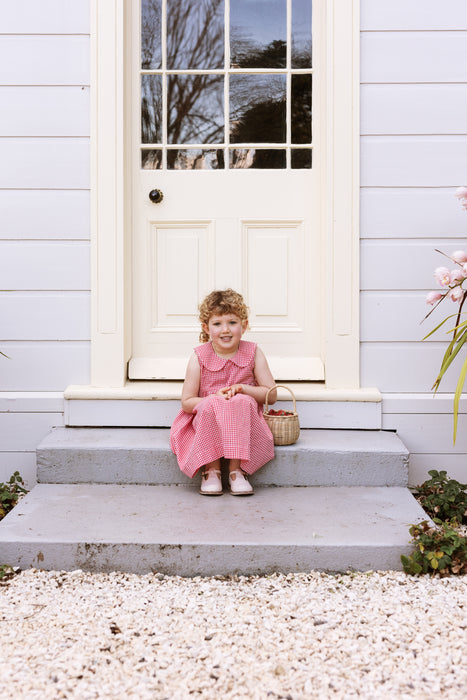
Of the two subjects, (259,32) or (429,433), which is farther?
(259,32)

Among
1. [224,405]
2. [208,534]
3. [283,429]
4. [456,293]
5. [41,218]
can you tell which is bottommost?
[208,534]

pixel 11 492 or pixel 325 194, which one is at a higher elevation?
pixel 325 194

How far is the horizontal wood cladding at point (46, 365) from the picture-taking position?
3012 millimetres

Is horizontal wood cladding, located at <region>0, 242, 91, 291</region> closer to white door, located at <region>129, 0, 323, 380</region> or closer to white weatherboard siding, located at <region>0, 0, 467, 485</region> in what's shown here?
white weatherboard siding, located at <region>0, 0, 467, 485</region>

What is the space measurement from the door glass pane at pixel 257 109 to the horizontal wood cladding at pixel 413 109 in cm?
43

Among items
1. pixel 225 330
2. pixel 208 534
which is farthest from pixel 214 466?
pixel 225 330

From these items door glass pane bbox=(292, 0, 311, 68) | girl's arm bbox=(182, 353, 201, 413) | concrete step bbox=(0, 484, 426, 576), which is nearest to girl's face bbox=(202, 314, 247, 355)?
girl's arm bbox=(182, 353, 201, 413)

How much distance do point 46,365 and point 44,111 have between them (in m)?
→ 1.15

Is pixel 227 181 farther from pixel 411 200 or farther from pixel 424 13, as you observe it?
pixel 424 13

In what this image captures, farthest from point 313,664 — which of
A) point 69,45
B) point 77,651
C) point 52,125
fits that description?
point 69,45

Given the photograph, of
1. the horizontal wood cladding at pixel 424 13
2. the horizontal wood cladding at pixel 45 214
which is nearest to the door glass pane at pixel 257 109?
the horizontal wood cladding at pixel 424 13

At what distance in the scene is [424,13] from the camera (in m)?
2.92

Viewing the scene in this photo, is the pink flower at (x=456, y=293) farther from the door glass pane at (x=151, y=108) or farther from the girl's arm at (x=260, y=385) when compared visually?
the door glass pane at (x=151, y=108)

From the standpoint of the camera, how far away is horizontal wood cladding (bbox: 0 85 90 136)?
296 cm
